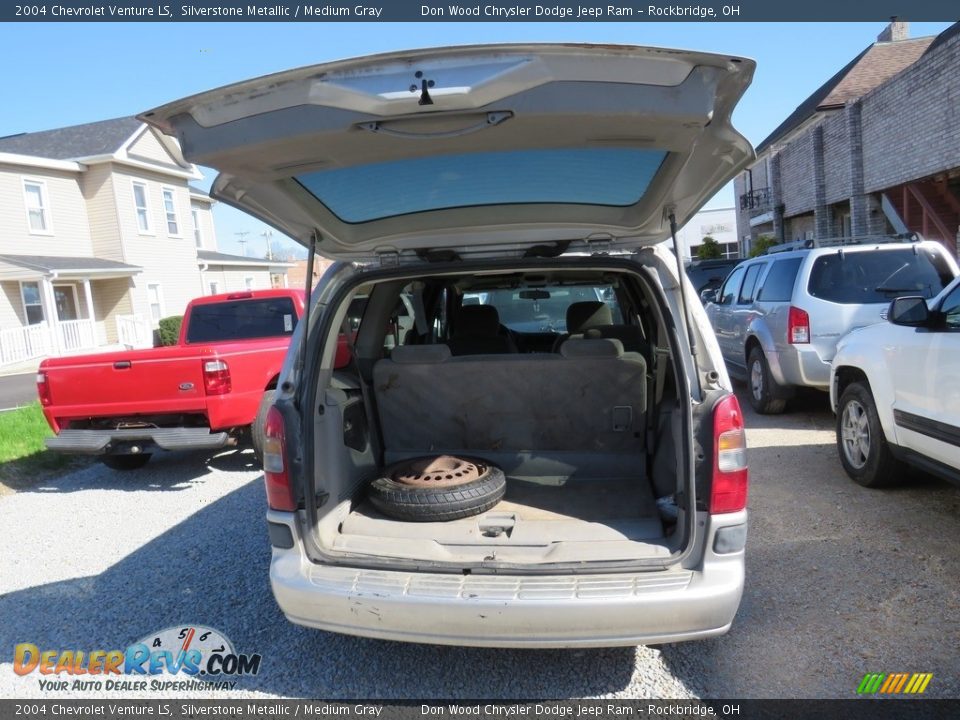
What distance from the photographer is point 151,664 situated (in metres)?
3.27

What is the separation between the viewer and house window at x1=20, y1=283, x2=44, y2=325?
21625 millimetres

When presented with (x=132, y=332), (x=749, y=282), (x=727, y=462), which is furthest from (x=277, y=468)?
(x=132, y=332)

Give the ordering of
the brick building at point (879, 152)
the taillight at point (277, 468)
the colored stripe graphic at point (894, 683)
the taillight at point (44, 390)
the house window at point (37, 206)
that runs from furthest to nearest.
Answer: the house window at point (37, 206), the brick building at point (879, 152), the taillight at point (44, 390), the taillight at point (277, 468), the colored stripe graphic at point (894, 683)

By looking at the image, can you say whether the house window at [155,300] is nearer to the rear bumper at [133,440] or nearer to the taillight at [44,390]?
the taillight at [44,390]

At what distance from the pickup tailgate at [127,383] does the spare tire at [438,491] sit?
3174mm

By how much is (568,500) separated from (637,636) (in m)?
1.08

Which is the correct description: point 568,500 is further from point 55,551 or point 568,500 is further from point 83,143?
point 83,143

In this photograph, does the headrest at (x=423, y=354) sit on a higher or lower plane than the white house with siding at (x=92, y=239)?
lower

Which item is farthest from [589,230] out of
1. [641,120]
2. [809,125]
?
[809,125]

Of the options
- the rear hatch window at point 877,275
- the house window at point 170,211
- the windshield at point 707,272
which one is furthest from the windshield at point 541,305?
the house window at point 170,211

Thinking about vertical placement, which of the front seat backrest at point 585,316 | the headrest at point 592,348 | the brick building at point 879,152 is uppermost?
the brick building at point 879,152

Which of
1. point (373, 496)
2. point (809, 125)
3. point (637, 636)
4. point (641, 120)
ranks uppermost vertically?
point (809, 125)

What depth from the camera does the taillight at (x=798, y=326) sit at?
266 inches

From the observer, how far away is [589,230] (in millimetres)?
3080
